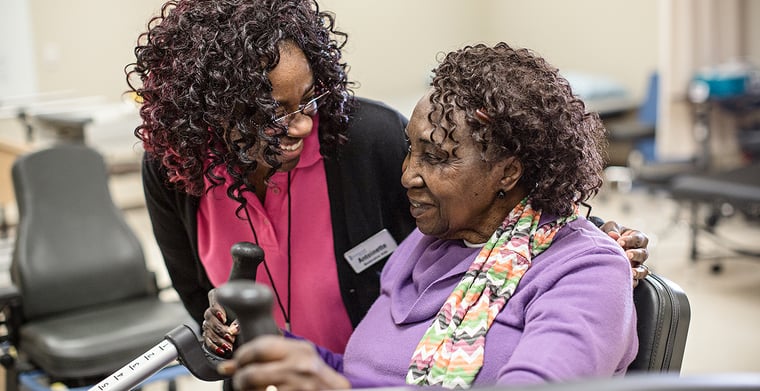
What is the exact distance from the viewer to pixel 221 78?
146 centimetres

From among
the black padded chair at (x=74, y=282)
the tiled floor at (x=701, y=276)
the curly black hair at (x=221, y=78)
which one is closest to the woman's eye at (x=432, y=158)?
the curly black hair at (x=221, y=78)

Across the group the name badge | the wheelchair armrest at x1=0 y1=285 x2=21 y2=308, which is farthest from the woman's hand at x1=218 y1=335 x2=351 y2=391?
the wheelchair armrest at x1=0 y1=285 x2=21 y2=308

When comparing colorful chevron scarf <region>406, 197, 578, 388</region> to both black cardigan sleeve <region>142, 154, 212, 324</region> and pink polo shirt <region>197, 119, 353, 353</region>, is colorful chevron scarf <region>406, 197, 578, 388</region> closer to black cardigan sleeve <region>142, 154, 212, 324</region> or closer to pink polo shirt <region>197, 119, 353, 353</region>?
pink polo shirt <region>197, 119, 353, 353</region>

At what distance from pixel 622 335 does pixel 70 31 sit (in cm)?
643

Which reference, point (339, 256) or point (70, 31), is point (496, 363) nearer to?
point (339, 256)

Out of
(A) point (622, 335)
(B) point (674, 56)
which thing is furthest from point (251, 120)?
(B) point (674, 56)

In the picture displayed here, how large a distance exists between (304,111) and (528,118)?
0.40 metres

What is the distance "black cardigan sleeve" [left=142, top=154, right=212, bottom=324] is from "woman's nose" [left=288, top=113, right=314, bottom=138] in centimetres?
34

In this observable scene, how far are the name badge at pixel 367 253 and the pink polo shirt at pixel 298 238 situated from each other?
0.04 metres

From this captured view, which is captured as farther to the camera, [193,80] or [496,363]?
[193,80]

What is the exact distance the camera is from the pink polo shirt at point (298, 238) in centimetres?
173

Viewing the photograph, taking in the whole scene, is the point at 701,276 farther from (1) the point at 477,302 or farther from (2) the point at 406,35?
(2) the point at 406,35

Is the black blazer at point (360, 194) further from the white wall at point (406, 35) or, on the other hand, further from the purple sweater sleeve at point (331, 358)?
the white wall at point (406, 35)

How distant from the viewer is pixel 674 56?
5.68 m
